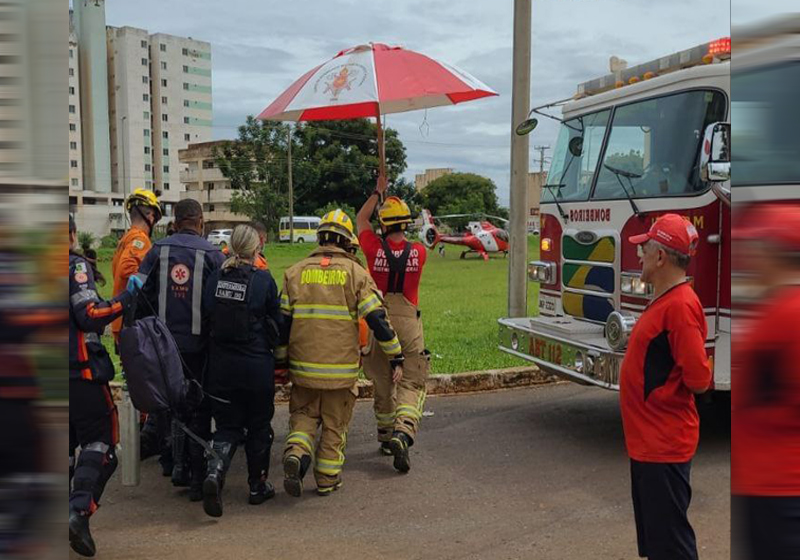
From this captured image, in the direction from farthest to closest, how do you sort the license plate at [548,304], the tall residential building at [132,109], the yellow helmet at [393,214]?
1. the license plate at [548,304]
2. the yellow helmet at [393,214]
3. the tall residential building at [132,109]

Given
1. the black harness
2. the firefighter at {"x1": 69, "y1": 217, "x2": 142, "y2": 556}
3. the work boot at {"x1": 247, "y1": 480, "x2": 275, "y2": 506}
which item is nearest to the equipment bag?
the firefighter at {"x1": 69, "y1": 217, "x2": 142, "y2": 556}

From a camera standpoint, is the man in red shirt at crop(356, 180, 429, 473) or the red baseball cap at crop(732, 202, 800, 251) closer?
the red baseball cap at crop(732, 202, 800, 251)

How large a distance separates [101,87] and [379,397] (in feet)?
13.6

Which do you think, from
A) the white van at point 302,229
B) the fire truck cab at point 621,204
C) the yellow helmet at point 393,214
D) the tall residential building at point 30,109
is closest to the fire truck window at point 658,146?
the fire truck cab at point 621,204

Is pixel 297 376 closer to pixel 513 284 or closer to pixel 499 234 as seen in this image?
pixel 513 284

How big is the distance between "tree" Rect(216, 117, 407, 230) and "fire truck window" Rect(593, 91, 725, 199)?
35305 mm

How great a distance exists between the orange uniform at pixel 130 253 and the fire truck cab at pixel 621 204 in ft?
10.1

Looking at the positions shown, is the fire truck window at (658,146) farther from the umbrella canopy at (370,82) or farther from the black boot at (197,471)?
the black boot at (197,471)

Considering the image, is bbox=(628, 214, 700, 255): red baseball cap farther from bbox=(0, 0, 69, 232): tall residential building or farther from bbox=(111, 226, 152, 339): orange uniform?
bbox=(111, 226, 152, 339): orange uniform

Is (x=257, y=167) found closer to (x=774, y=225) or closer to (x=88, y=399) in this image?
(x=88, y=399)

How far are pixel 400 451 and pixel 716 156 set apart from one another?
111 inches

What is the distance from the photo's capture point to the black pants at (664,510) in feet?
9.12

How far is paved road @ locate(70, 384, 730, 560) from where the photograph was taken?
13.1 ft

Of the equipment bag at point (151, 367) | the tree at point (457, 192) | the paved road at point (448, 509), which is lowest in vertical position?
the paved road at point (448, 509)
